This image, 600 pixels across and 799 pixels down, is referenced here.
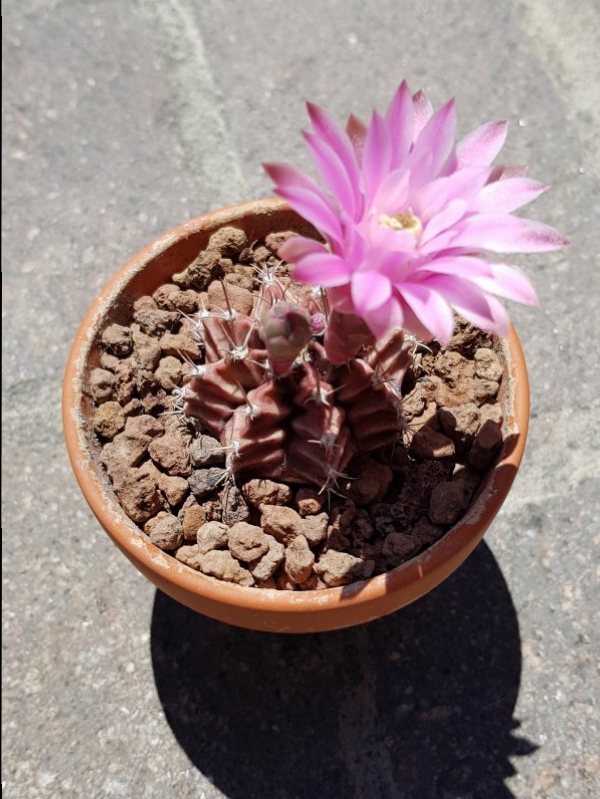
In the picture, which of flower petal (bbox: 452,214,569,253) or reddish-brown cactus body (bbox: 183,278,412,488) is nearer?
flower petal (bbox: 452,214,569,253)

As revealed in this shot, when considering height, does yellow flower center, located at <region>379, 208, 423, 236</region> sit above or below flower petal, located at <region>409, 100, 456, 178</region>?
below

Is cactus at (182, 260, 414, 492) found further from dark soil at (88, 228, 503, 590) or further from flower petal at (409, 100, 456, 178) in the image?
flower petal at (409, 100, 456, 178)

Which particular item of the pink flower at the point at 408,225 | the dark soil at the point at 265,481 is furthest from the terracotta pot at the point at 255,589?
the pink flower at the point at 408,225

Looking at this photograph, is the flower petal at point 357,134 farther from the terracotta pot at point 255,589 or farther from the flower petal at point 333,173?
the terracotta pot at point 255,589

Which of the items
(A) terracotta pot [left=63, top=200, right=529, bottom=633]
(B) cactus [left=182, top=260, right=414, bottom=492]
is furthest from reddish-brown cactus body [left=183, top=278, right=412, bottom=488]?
(A) terracotta pot [left=63, top=200, right=529, bottom=633]

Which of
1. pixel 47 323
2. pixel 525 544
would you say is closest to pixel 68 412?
pixel 47 323

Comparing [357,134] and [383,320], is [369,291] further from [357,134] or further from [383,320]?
[357,134]

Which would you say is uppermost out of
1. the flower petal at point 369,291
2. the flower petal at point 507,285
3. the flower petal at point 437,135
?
the flower petal at point 437,135
